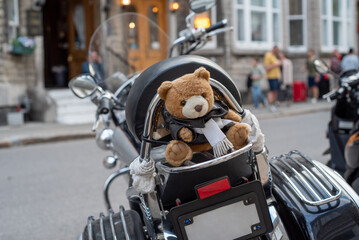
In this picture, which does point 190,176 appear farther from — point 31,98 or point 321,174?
point 31,98

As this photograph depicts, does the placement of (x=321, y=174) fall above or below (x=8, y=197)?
above

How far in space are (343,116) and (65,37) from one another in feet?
43.9

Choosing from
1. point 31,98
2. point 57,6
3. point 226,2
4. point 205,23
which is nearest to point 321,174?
point 205,23

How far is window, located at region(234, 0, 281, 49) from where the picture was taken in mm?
16453

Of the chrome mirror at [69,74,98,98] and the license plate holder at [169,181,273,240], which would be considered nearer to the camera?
the license plate holder at [169,181,273,240]

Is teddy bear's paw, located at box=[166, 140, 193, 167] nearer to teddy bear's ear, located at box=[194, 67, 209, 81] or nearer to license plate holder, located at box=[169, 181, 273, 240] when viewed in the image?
license plate holder, located at box=[169, 181, 273, 240]

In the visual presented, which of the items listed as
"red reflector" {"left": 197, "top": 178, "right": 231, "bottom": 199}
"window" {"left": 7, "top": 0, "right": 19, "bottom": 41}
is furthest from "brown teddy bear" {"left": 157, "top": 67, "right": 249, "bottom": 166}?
"window" {"left": 7, "top": 0, "right": 19, "bottom": 41}

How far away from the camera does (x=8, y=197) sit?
5176mm

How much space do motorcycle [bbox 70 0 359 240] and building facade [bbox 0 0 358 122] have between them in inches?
280

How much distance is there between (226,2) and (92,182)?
11.4 meters

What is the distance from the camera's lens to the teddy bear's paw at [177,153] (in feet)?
5.79

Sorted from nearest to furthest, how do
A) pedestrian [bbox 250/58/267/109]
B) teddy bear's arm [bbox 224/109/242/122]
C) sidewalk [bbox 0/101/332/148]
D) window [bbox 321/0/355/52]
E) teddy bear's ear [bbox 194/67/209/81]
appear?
teddy bear's ear [bbox 194/67/209/81], teddy bear's arm [bbox 224/109/242/122], sidewalk [bbox 0/101/332/148], pedestrian [bbox 250/58/267/109], window [bbox 321/0/355/52]

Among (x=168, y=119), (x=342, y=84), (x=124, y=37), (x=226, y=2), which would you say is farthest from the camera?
(x=226, y=2)

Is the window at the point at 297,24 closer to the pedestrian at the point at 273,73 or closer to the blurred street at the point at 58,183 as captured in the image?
the pedestrian at the point at 273,73
